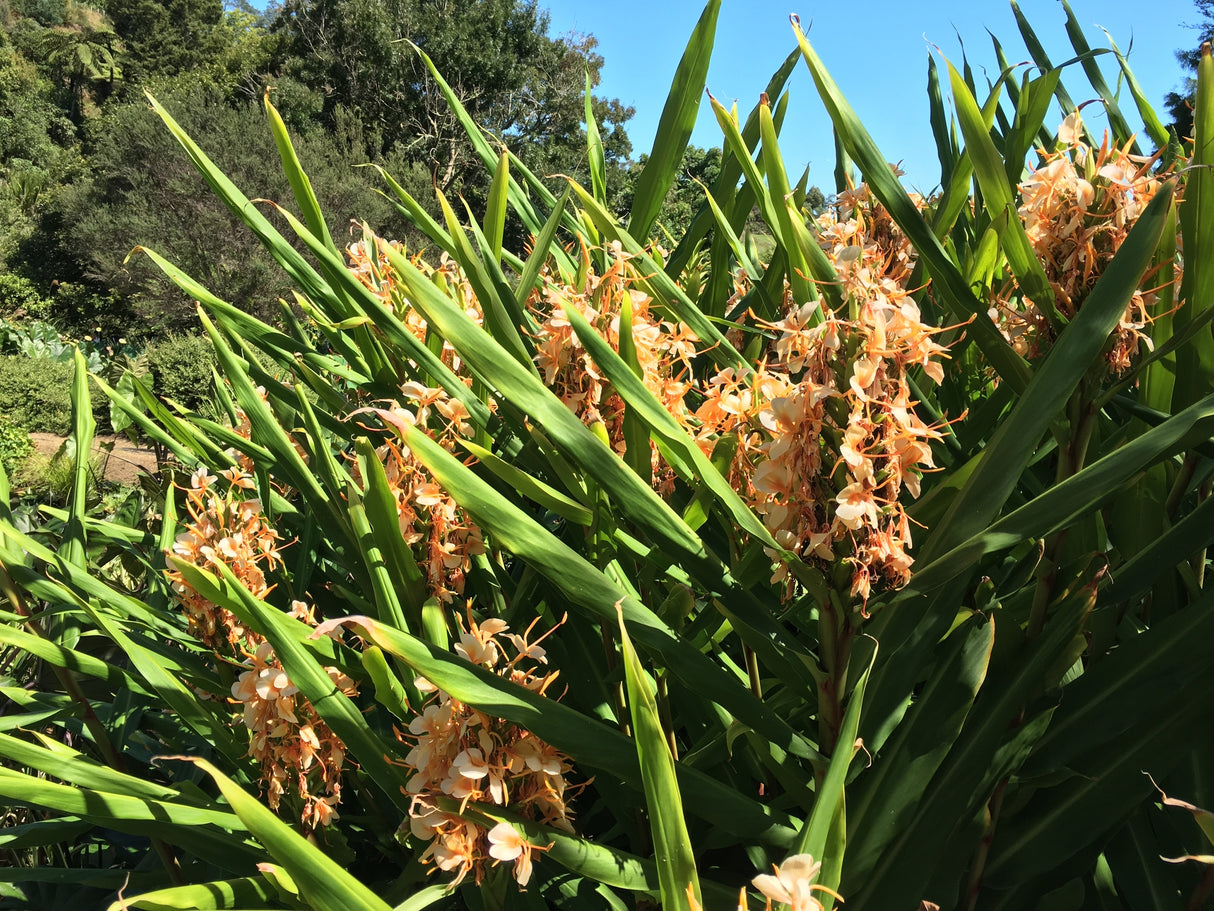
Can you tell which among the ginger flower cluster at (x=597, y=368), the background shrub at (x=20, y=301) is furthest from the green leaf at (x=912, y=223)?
the background shrub at (x=20, y=301)

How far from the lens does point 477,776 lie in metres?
0.58

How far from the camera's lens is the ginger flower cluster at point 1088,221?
0.61 metres

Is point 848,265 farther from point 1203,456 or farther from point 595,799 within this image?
point 595,799

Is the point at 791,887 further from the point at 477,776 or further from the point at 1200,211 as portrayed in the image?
the point at 1200,211

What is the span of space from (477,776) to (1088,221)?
0.64 meters

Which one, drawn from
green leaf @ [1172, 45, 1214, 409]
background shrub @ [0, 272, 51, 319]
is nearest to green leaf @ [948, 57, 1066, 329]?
green leaf @ [1172, 45, 1214, 409]

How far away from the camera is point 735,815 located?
627 mm

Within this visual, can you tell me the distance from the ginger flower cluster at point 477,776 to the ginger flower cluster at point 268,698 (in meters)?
0.17

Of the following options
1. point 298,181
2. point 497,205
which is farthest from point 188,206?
point 497,205

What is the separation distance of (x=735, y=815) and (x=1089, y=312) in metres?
0.44

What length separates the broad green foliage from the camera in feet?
1.76

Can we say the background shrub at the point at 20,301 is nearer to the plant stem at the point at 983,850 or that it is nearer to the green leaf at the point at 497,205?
the green leaf at the point at 497,205

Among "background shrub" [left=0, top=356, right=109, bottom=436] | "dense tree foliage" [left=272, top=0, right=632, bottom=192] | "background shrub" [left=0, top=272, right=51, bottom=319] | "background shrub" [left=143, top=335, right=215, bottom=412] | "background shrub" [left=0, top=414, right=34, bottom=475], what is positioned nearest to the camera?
"background shrub" [left=0, top=414, right=34, bottom=475]

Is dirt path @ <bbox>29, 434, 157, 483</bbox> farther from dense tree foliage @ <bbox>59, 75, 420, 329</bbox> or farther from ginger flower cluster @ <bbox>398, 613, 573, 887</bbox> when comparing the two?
ginger flower cluster @ <bbox>398, 613, 573, 887</bbox>
